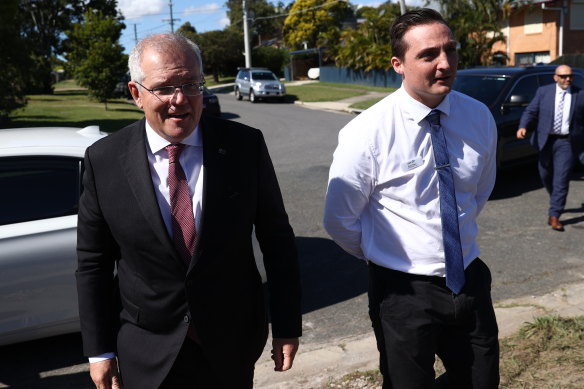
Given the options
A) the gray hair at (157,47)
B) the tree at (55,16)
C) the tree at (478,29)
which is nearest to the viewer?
the gray hair at (157,47)

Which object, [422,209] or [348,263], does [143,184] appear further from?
[348,263]

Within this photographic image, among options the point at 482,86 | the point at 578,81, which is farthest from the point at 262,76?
the point at 482,86

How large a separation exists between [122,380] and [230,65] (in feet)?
199

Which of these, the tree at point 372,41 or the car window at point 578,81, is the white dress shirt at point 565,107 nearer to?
the car window at point 578,81

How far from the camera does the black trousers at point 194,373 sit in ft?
7.64

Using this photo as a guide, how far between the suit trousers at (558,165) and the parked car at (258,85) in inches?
987

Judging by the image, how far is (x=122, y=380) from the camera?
2.47 meters

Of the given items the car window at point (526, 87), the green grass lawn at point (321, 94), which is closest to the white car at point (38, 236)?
the car window at point (526, 87)

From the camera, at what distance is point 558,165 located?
7.16 meters

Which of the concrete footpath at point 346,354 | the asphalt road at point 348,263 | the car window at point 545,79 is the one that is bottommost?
the asphalt road at point 348,263

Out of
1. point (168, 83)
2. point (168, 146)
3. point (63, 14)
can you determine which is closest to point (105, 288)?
point (168, 146)

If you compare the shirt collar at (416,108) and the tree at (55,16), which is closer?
the shirt collar at (416,108)

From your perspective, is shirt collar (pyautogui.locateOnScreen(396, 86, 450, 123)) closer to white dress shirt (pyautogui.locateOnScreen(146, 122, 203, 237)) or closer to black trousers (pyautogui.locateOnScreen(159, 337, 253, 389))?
white dress shirt (pyautogui.locateOnScreen(146, 122, 203, 237))

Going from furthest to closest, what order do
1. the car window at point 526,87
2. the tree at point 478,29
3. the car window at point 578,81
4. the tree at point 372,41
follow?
the tree at point 372,41, the tree at point 478,29, the car window at point 578,81, the car window at point 526,87
